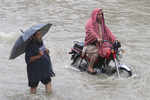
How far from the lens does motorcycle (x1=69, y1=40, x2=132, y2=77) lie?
7250 millimetres

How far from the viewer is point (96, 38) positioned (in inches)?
292

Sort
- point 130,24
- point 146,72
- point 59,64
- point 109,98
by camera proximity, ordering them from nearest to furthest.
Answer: point 109,98 < point 146,72 < point 59,64 < point 130,24

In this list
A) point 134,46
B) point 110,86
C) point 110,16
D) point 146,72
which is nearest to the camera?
point 110,86

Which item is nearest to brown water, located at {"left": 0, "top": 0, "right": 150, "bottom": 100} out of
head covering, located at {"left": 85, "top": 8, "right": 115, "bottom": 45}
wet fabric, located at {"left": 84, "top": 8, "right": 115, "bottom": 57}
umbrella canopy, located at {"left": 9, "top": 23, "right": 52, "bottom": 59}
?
wet fabric, located at {"left": 84, "top": 8, "right": 115, "bottom": 57}

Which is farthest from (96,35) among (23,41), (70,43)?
(70,43)

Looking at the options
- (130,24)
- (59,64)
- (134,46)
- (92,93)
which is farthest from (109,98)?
(130,24)

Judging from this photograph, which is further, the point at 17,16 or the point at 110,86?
the point at 17,16

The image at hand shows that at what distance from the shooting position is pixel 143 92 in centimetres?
683

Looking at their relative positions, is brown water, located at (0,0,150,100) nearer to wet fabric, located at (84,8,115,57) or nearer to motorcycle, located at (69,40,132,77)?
motorcycle, located at (69,40,132,77)

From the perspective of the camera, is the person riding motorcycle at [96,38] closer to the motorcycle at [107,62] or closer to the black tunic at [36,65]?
the motorcycle at [107,62]

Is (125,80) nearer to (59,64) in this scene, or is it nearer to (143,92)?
(143,92)

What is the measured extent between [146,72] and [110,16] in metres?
6.94

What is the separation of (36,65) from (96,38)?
6.58 feet

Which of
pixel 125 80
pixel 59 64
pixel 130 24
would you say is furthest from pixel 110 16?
pixel 125 80
